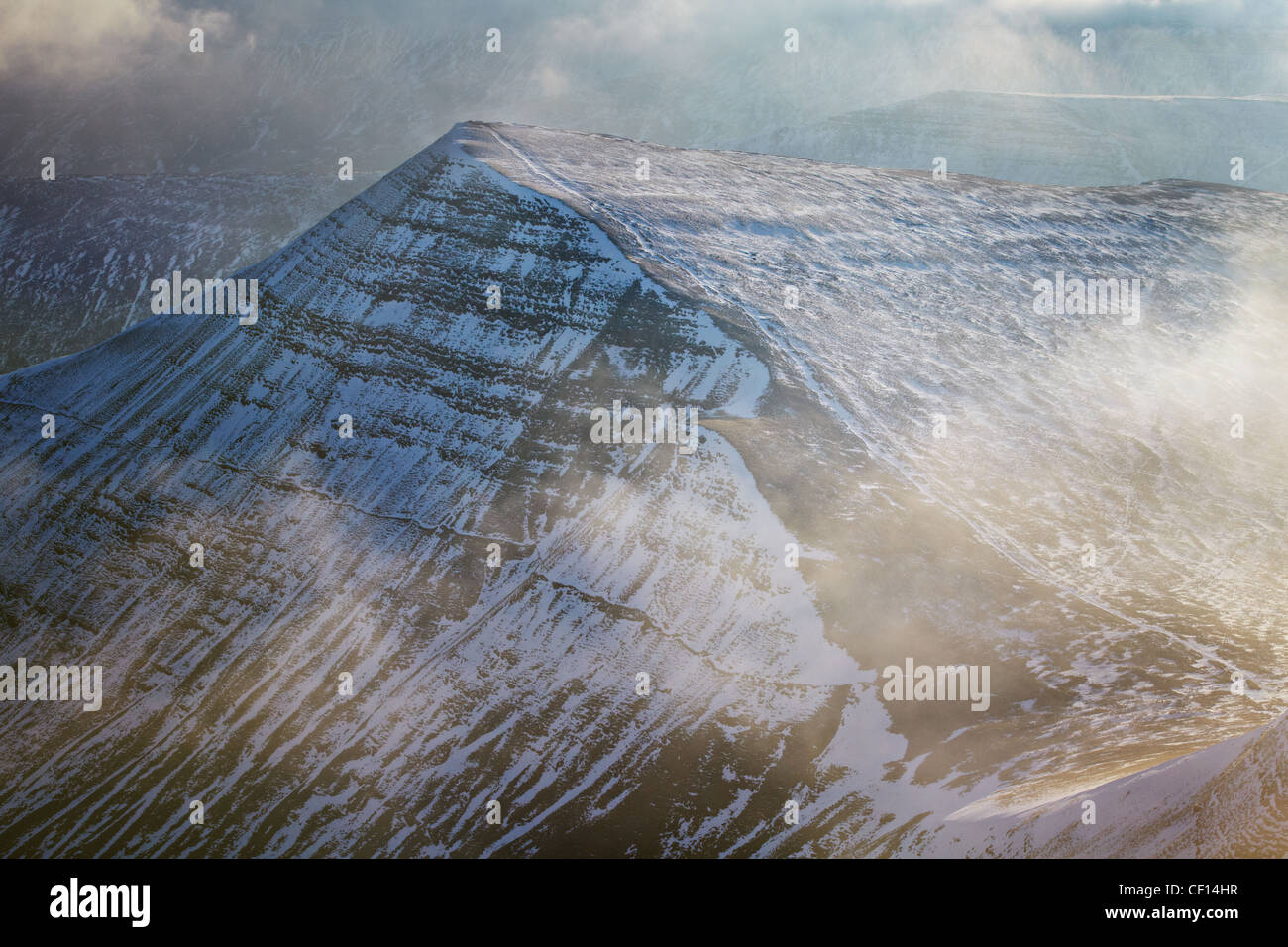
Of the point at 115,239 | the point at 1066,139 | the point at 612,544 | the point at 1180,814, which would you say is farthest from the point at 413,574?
the point at 115,239

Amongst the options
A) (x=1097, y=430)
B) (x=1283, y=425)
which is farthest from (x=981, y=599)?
(x=1283, y=425)

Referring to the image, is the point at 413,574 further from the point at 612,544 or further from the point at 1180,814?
the point at 1180,814

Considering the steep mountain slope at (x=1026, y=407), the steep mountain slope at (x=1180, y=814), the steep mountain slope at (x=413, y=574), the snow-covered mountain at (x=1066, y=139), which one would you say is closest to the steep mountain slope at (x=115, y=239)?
the snow-covered mountain at (x=1066, y=139)

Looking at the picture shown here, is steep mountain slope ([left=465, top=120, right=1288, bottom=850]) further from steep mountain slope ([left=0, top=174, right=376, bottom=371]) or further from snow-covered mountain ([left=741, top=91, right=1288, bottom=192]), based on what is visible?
steep mountain slope ([left=0, top=174, right=376, bottom=371])

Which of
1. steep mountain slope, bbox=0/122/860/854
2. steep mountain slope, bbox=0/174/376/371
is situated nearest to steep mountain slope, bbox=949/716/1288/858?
steep mountain slope, bbox=0/122/860/854

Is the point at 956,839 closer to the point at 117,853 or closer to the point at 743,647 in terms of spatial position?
the point at 743,647

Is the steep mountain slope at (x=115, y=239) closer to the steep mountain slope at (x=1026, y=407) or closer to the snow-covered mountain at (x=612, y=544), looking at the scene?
the snow-covered mountain at (x=612, y=544)
